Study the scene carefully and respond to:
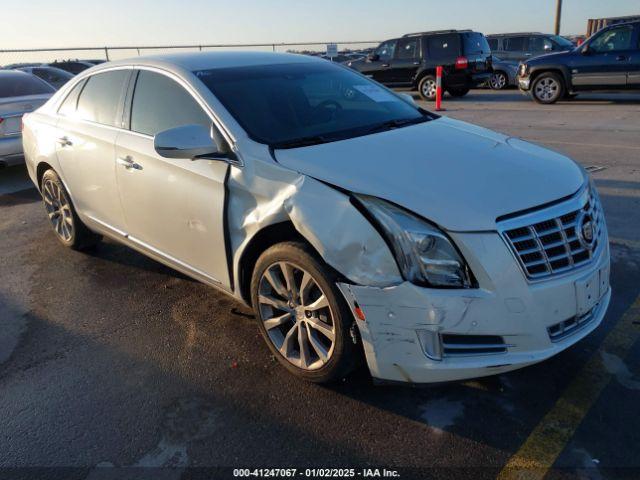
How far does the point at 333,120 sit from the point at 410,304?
161 centimetres

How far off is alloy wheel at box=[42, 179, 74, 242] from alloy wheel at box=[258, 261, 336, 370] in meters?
2.74

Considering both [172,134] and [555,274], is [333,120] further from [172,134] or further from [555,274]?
[555,274]

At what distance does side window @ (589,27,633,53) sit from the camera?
43.1 feet

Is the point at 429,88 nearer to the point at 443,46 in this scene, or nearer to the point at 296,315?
the point at 443,46

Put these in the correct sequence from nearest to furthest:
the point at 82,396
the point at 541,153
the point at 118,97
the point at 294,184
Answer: the point at 294,184
the point at 82,396
the point at 541,153
the point at 118,97

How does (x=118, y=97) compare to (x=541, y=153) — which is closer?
(x=541, y=153)

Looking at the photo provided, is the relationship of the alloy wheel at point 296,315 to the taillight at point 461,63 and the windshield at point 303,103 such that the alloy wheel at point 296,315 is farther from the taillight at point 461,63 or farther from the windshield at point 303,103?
the taillight at point 461,63

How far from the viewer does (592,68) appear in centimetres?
1348

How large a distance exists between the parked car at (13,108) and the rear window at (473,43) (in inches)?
454

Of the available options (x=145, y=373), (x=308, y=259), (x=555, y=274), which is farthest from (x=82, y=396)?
(x=555, y=274)

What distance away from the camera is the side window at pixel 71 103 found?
190 inches

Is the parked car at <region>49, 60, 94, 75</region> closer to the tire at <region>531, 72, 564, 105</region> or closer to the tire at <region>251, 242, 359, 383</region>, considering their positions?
the tire at <region>531, 72, 564, 105</region>

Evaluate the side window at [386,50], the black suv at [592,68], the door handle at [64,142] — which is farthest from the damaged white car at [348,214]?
the side window at [386,50]

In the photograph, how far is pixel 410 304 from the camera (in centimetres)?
247
